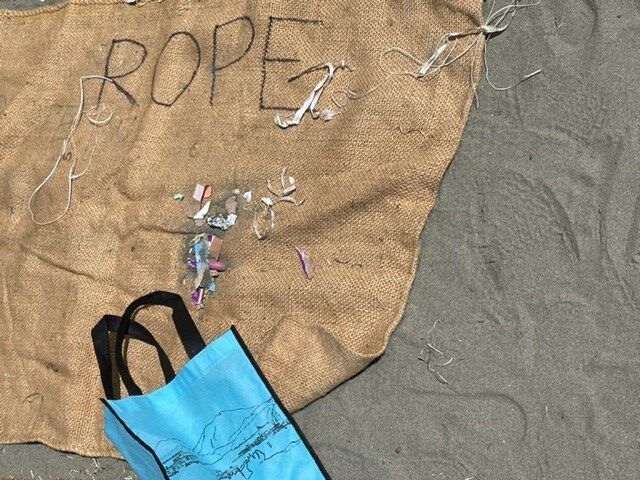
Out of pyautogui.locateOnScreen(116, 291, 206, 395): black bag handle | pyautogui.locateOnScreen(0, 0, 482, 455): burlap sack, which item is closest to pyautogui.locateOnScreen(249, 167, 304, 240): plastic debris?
pyautogui.locateOnScreen(0, 0, 482, 455): burlap sack

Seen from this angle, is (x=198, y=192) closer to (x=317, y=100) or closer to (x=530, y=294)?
(x=317, y=100)

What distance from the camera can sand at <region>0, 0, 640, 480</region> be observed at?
155cm

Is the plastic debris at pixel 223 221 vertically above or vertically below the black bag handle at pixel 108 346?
above

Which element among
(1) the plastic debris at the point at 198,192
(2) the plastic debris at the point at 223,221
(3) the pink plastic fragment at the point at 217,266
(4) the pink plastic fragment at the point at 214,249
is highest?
(1) the plastic debris at the point at 198,192

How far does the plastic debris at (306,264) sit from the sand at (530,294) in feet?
0.71

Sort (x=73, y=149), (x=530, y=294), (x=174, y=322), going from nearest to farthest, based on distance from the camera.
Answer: (x=530, y=294) → (x=174, y=322) → (x=73, y=149)

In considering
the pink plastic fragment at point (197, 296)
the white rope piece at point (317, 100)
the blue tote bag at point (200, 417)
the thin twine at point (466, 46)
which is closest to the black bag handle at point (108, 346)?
the blue tote bag at point (200, 417)

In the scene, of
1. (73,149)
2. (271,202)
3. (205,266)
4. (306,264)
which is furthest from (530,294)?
(73,149)

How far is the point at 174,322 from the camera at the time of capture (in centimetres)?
171

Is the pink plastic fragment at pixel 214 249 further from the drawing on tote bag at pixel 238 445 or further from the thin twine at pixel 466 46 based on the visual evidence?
the thin twine at pixel 466 46

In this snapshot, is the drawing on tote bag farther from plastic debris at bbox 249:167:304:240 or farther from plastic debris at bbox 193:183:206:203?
plastic debris at bbox 193:183:206:203

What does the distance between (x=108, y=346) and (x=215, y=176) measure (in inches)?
16.9

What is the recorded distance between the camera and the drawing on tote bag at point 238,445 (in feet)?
5.28

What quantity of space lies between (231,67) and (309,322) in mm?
585
